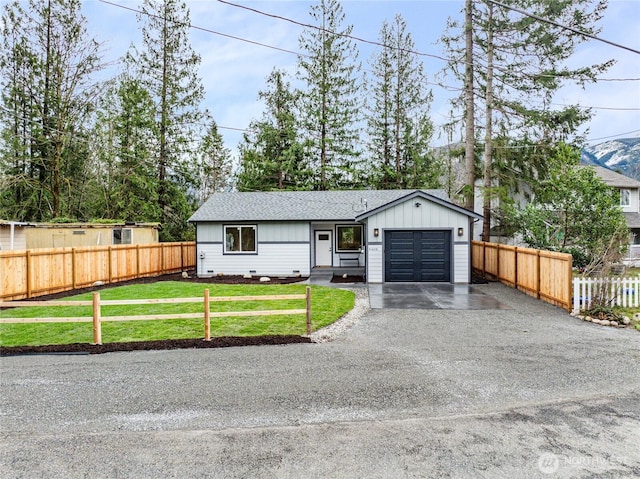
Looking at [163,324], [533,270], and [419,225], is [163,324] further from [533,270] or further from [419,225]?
[533,270]

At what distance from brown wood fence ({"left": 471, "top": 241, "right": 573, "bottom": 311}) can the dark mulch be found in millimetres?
6965

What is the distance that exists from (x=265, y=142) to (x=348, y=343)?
2380 cm

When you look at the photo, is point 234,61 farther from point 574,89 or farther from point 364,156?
point 574,89

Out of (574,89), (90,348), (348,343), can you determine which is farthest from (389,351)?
(574,89)

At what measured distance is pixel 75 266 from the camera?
43.4 ft

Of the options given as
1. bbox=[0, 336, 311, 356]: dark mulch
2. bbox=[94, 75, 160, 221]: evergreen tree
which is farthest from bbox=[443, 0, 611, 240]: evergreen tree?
bbox=[94, 75, 160, 221]: evergreen tree

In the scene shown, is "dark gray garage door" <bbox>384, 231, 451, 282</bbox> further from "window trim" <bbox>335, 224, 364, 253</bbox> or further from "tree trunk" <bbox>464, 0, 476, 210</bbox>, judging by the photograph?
"tree trunk" <bbox>464, 0, 476, 210</bbox>

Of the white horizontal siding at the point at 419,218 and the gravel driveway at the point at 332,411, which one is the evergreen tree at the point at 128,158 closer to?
the white horizontal siding at the point at 419,218

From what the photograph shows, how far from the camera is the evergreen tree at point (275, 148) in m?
27.0

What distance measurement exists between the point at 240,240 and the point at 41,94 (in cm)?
1447

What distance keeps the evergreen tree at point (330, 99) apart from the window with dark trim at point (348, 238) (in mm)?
9931

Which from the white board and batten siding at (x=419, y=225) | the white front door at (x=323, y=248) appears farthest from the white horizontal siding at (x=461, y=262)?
the white front door at (x=323, y=248)

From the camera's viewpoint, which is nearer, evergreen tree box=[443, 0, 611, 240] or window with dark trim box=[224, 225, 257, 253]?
window with dark trim box=[224, 225, 257, 253]

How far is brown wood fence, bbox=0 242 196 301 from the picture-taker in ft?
35.6
